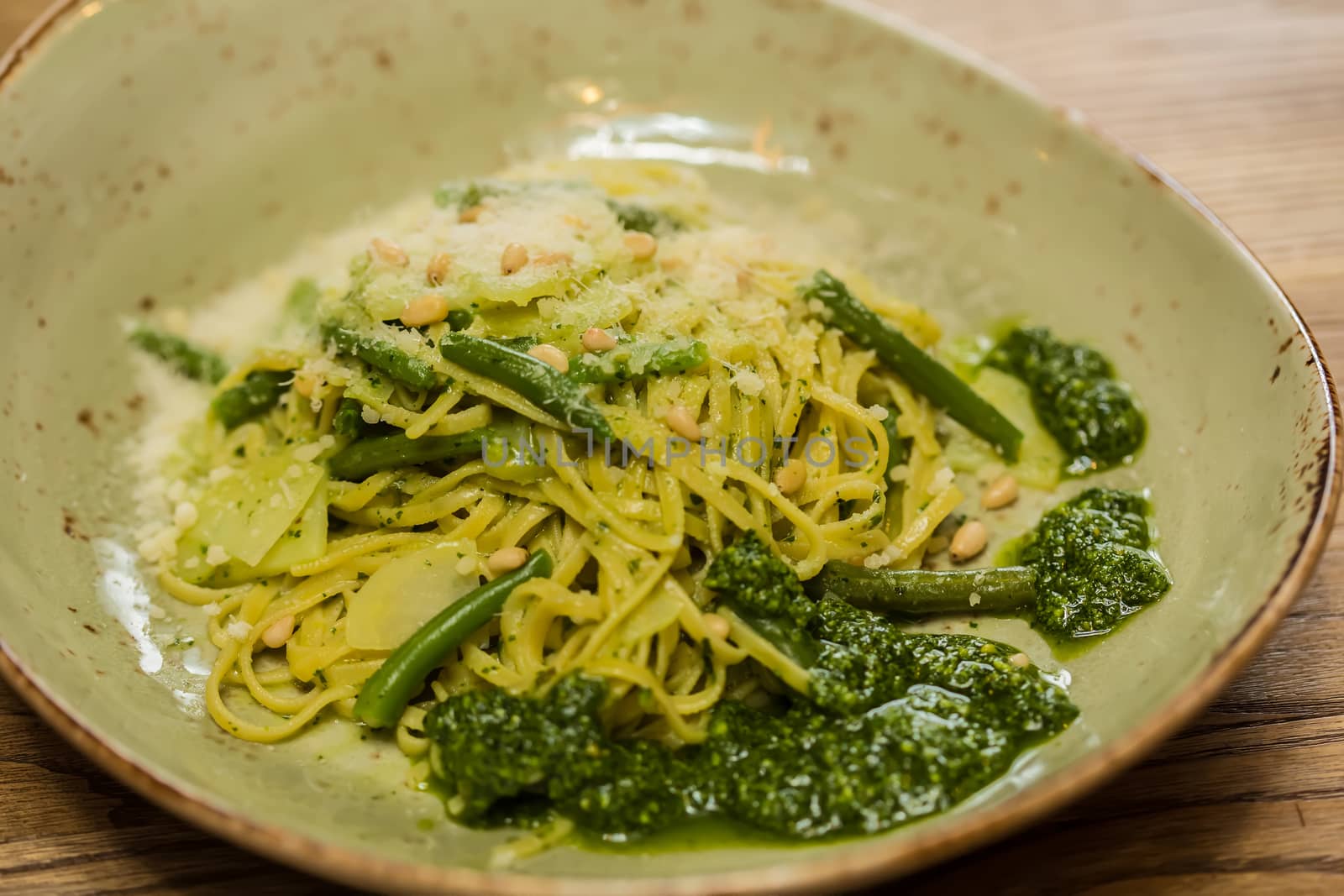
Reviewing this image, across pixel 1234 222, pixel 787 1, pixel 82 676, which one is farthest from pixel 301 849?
pixel 1234 222

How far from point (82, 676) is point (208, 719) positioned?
45cm

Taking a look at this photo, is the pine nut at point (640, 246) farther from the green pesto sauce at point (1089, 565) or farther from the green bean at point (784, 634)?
the green pesto sauce at point (1089, 565)

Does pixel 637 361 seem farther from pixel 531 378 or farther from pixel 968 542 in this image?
pixel 968 542

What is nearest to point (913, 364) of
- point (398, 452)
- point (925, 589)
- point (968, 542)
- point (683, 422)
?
point (968, 542)

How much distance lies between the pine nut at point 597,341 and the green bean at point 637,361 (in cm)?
2

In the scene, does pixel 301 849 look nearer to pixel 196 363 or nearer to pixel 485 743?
pixel 485 743

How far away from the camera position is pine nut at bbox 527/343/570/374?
3.65 m

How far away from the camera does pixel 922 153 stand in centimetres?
512

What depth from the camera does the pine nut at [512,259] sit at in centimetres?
383

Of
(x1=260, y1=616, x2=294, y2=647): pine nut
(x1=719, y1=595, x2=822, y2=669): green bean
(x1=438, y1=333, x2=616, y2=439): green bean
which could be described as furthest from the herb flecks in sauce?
(x1=260, y1=616, x2=294, y2=647): pine nut

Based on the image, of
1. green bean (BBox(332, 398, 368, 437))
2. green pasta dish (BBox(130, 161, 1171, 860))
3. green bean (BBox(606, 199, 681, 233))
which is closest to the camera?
green pasta dish (BBox(130, 161, 1171, 860))

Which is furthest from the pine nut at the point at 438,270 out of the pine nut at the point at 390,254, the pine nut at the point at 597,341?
the pine nut at the point at 597,341

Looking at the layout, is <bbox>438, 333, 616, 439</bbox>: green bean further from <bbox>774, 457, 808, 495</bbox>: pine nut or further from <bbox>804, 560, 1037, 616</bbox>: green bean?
<bbox>804, 560, 1037, 616</bbox>: green bean

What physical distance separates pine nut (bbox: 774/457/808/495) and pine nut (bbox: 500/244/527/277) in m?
1.23
